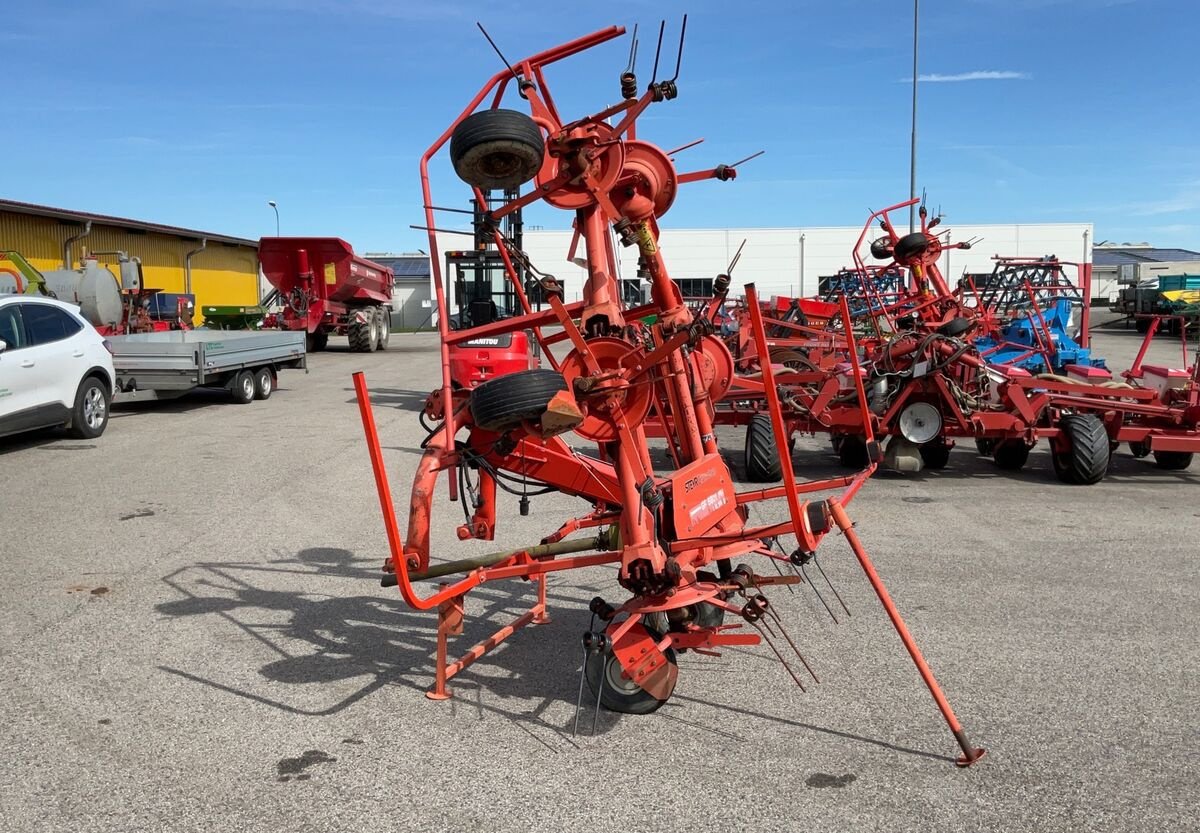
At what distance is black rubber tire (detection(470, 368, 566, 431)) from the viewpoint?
4180mm

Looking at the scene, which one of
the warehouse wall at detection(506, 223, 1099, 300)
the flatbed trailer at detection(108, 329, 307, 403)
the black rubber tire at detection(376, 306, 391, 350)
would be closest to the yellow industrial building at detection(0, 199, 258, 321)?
the black rubber tire at detection(376, 306, 391, 350)

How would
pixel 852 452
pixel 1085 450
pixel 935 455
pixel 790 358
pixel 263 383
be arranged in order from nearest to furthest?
pixel 1085 450 → pixel 935 455 → pixel 852 452 → pixel 790 358 → pixel 263 383

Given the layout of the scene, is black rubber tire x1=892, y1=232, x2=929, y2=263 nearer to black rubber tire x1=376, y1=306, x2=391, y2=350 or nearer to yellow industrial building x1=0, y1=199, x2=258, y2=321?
yellow industrial building x1=0, y1=199, x2=258, y2=321

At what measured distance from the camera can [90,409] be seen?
487 inches

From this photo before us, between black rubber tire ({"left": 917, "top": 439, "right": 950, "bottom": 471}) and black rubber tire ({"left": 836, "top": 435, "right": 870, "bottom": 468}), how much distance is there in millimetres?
645

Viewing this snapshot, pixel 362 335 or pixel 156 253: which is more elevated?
pixel 156 253

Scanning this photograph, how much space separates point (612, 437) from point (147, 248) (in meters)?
37.3

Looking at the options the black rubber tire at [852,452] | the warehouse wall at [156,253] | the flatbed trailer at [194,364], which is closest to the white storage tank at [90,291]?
the flatbed trailer at [194,364]

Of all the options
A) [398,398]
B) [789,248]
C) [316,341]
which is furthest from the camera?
[789,248]

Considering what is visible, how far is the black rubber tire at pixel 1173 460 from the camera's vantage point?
1106 cm

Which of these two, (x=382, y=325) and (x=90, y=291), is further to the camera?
(x=382, y=325)

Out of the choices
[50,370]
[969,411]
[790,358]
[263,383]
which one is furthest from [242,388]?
[969,411]

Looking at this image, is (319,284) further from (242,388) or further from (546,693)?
(546,693)

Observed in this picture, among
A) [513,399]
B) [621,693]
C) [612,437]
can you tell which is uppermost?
[513,399]
